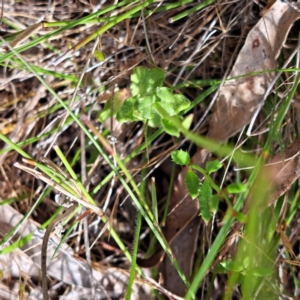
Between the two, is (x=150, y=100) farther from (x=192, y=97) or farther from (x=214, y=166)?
(x=192, y=97)

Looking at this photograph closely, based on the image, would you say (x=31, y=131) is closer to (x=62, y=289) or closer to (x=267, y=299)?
(x=62, y=289)

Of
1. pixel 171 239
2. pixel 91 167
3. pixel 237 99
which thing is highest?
pixel 237 99

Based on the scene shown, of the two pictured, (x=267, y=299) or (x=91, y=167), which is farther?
(x=91, y=167)

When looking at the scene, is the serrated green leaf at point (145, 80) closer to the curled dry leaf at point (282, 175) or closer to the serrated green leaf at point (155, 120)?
the serrated green leaf at point (155, 120)

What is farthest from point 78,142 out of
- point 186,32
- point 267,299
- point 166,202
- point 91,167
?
point 267,299

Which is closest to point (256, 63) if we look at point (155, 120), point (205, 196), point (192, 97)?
point (192, 97)

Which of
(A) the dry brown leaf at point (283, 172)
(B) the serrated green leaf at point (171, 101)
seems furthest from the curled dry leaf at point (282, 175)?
(B) the serrated green leaf at point (171, 101)
